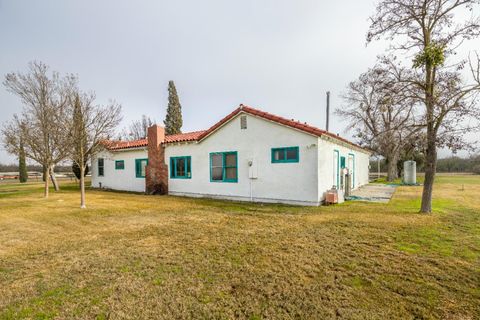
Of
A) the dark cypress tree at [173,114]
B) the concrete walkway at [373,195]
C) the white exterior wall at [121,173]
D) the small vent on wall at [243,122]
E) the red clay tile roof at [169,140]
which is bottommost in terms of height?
the concrete walkway at [373,195]

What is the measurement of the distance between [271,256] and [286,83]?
16.3 meters

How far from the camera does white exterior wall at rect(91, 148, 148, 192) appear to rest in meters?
16.0

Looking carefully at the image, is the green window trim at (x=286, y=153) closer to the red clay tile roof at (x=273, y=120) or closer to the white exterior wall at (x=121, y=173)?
the red clay tile roof at (x=273, y=120)

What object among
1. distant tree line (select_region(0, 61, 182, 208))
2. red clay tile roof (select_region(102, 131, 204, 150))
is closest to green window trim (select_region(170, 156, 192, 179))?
red clay tile roof (select_region(102, 131, 204, 150))

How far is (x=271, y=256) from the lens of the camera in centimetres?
445

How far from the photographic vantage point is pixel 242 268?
12.8 feet

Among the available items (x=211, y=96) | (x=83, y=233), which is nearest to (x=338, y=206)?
(x=83, y=233)

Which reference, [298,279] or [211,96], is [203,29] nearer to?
[211,96]

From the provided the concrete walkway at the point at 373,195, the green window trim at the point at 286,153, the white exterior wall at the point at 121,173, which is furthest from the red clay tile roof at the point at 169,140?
the concrete walkway at the point at 373,195

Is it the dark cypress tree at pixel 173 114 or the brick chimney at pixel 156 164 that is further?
the dark cypress tree at pixel 173 114

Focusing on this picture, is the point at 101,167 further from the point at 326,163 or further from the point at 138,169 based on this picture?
the point at 326,163

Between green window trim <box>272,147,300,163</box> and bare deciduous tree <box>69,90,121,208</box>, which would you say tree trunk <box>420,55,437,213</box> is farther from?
bare deciduous tree <box>69,90,121,208</box>

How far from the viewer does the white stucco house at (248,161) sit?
980 cm

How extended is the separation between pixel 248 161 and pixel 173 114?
2255cm
